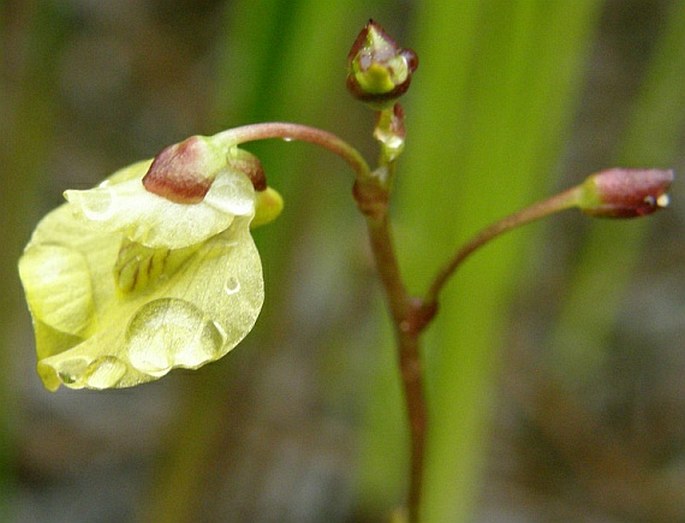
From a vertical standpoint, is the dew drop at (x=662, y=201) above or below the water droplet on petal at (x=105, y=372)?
above

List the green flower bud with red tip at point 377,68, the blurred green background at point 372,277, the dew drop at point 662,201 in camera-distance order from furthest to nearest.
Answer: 1. the blurred green background at point 372,277
2. the dew drop at point 662,201
3. the green flower bud with red tip at point 377,68

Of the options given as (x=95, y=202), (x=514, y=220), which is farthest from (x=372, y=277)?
(x=95, y=202)

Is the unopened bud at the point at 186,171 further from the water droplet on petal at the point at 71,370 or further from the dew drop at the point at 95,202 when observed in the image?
the water droplet on petal at the point at 71,370

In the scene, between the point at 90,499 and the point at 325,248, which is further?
the point at 325,248

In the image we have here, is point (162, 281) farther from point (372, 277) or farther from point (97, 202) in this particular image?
point (372, 277)

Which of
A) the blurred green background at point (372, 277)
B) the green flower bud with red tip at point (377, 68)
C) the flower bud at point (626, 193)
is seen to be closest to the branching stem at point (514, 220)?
the flower bud at point (626, 193)

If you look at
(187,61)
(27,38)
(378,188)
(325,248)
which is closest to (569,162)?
(325,248)

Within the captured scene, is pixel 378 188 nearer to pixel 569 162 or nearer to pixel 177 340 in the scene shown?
pixel 177 340

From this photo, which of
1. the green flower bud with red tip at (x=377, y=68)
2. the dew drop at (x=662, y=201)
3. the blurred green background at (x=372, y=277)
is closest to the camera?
the green flower bud with red tip at (x=377, y=68)
